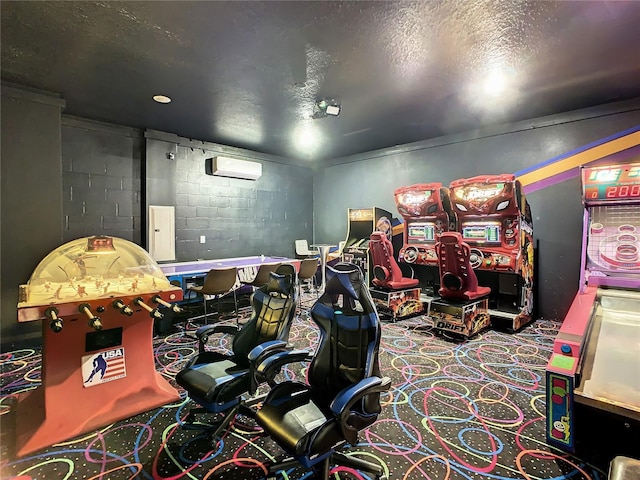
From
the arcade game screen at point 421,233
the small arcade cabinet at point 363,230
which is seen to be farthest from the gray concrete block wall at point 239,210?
the arcade game screen at point 421,233

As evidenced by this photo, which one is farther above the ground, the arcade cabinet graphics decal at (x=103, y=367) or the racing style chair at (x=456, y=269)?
the racing style chair at (x=456, y=269)

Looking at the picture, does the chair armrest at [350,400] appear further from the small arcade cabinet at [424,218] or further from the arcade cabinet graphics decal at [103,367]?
the small arcade cabinet at [424,218]

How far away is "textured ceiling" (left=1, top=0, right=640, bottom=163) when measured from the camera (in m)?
2.35

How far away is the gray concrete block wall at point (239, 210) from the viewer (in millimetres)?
5715

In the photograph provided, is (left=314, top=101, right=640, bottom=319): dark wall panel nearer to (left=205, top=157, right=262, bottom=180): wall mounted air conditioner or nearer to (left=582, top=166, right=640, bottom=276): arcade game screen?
(left=582, top=166, right=640, bottom=276): arcade game screen

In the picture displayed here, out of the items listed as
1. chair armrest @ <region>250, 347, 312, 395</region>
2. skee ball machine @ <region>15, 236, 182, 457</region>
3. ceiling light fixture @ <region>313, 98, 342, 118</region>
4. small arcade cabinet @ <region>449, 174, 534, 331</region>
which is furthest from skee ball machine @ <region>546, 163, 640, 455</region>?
ceiling light fixture @ <region>313, 98, 342, 118</region>

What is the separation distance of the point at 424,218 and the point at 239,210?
3472mm

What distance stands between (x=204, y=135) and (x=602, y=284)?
575 cm

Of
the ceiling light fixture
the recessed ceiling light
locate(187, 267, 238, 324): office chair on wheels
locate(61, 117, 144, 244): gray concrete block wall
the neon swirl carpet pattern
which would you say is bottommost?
the neon swirl carpet pattern

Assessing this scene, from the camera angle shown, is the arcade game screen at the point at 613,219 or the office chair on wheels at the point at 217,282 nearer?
the arcade game screen at the point at 613,219

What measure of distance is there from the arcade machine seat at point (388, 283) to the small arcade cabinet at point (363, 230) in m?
0.82

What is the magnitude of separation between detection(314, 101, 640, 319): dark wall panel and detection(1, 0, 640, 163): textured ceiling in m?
0.28

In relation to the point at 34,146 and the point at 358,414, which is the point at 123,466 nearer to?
the point at 358,414

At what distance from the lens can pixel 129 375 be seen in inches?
101
